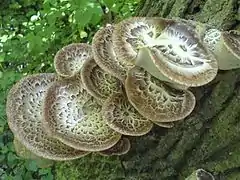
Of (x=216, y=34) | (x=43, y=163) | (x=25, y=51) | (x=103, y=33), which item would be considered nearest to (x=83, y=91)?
(x=103, y=33)

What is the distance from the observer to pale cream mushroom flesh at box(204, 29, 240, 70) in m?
1.71

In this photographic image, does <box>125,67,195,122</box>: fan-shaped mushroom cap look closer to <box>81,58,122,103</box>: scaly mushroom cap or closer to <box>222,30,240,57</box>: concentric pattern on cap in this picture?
<box>81,58,122,103</box>: scaly mushroom cap

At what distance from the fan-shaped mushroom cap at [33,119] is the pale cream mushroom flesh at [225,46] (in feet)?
2.39

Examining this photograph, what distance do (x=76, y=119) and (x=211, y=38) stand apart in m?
0.70

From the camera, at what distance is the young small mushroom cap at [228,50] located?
5.59 ft

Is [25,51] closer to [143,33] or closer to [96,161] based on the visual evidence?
[96,161]

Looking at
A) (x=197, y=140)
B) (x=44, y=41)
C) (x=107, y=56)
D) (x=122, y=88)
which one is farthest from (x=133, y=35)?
(x=44, y=41)

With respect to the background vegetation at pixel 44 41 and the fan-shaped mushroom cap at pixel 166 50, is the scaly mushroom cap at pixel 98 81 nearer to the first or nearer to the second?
the fan-shaped mushroom cap at pixel 166 50

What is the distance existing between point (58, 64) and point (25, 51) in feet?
8.83

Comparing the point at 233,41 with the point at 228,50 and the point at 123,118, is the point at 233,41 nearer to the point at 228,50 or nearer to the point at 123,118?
the point at 228,50

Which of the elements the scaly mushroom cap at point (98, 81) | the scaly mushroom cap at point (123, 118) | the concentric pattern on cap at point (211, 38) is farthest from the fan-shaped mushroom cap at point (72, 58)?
the concentric pattern on cap at point (211, 38)

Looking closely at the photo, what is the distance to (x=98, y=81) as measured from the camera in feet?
6.61

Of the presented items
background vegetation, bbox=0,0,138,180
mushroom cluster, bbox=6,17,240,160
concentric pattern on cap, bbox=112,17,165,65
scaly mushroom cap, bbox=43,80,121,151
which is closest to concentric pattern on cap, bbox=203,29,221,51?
mushroom cluster, bbox=6,17,240,160

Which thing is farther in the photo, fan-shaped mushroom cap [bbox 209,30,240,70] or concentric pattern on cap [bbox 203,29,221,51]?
concentric pattern on cap [bbox 203,29,221,51]
